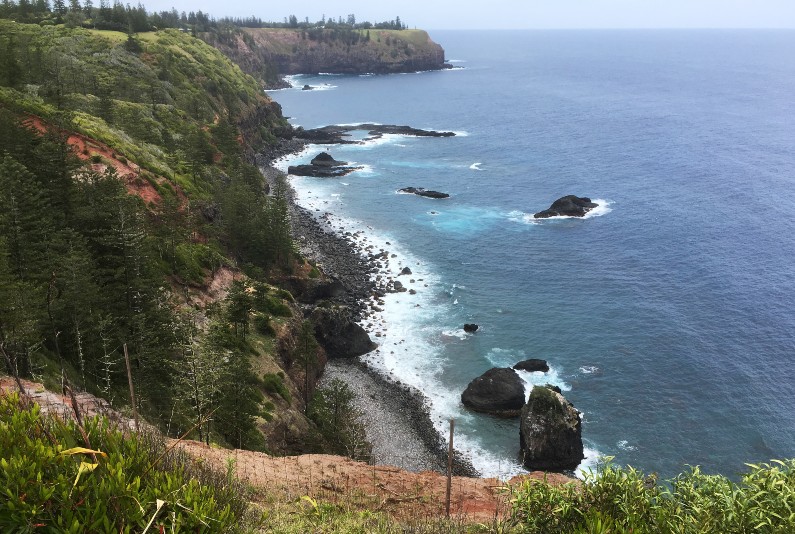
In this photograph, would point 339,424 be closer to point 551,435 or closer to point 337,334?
point 337,334

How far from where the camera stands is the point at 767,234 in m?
94.1

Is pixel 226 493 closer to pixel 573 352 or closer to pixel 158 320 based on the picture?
pixel 158 320

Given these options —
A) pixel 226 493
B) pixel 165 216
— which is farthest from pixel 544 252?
pixel 226 493

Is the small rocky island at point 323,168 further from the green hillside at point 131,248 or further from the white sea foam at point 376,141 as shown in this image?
the green hillside at point 131,248

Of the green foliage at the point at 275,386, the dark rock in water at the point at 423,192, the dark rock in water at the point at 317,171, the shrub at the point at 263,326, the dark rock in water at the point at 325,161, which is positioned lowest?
the green foliage at the point at 275,386

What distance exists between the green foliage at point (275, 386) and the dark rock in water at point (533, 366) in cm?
2873

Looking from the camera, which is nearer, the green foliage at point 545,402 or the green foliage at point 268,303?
the green foliage at point 545,402

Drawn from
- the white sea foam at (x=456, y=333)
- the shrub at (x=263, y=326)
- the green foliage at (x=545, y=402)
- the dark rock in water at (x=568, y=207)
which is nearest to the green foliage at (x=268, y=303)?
the shrub at (x=263, y=326)

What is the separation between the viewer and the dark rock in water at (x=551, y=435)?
50.4 metres

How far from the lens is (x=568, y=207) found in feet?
358

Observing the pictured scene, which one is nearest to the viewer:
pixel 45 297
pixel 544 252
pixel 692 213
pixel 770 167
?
pixel 45 297

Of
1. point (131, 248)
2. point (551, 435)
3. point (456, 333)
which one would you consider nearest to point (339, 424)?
point (551, 435)

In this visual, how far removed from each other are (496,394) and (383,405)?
41.6 ft

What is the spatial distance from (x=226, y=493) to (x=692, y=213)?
373 ft
